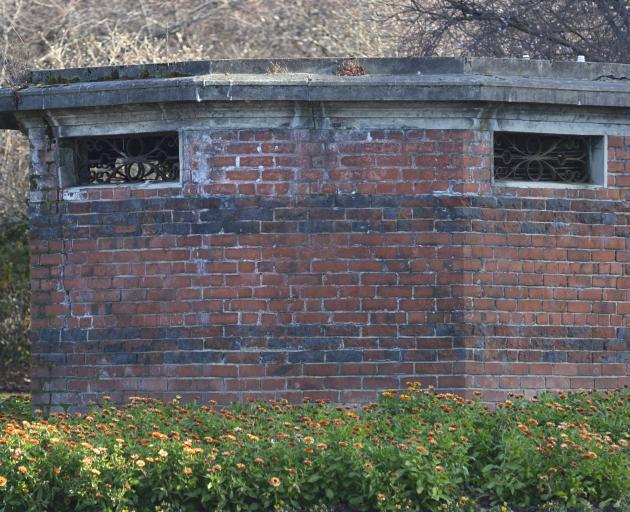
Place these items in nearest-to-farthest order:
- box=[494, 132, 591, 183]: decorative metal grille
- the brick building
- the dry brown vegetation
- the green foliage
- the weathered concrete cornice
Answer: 1. the weathered concrete cornice
2. the brick building
3. box=[494, 132, 591, 183]: decorative metal grille
4. the green foliage
5. the dry brown vegetation

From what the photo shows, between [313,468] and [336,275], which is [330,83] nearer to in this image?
[336,275]

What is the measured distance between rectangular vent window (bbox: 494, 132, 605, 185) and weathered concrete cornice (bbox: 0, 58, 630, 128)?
37 centimetres

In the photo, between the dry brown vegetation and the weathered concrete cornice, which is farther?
the dry brown vegetation

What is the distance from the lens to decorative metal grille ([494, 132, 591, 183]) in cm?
851

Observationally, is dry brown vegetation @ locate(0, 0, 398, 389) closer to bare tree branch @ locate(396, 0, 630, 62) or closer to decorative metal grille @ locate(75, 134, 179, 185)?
bare tree branch @ locate(396, 0, 630, 62)

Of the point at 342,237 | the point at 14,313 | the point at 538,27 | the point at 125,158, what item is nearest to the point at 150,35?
the point at 14,313

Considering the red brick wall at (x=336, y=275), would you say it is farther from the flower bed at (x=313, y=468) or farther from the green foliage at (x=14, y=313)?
the green foliage at (x=14, y=313)

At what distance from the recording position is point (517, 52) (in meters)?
14.9

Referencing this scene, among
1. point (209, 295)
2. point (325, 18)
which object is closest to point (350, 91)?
point (209, 295)

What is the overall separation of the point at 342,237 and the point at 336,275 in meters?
0.26

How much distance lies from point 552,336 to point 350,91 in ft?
7.27

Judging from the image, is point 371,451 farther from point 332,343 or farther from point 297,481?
point 332,343

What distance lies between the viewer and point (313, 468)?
6125mm

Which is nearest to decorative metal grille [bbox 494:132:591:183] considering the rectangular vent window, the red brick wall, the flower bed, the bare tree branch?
the rectangular vent window
